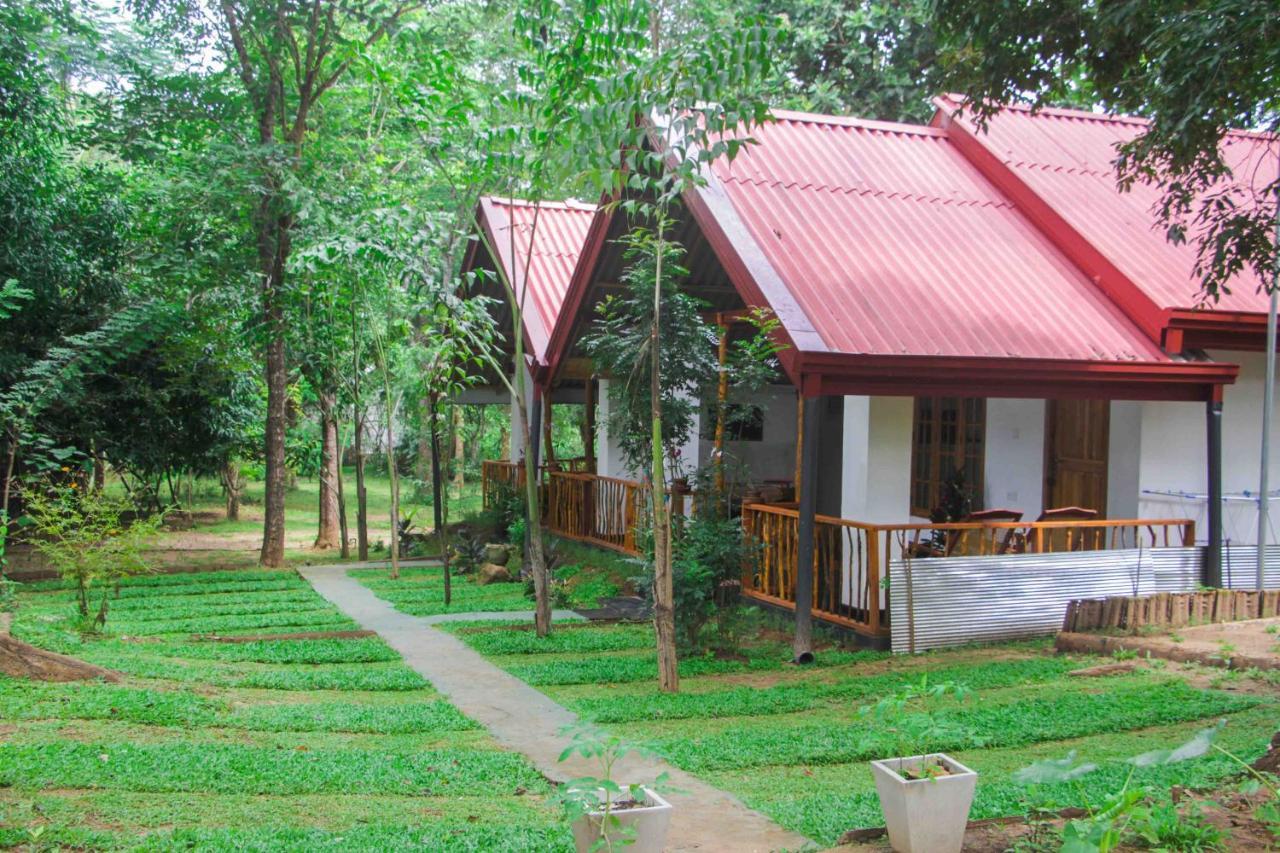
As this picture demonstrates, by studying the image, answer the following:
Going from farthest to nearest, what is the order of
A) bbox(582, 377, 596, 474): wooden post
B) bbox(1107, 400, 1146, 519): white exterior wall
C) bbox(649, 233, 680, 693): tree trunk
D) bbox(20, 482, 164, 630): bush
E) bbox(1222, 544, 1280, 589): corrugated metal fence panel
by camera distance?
1. bbox(582, 377, 596, 474): wooden post
2. bbox(1107, 400, 1146, 519): white exterior wall
3. bbox(1222, 544, 1280, 589): corrugated metal fence panel
4. bbox(20, 482, 164, 630): bush
5. bbox(649, 233, 680, 693): tree trunk

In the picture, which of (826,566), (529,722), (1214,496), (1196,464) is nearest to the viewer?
(529,722)

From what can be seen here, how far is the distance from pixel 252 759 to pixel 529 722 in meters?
1.97

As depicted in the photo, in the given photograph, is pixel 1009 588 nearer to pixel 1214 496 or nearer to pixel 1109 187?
pixel 1214 496

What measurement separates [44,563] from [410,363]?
10118 millimetres

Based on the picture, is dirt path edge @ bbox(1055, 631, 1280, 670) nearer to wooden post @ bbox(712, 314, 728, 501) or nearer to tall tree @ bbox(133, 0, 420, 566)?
wooden post @ bbox(712, 314, 728, 501)

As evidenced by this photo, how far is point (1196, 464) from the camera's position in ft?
36.0

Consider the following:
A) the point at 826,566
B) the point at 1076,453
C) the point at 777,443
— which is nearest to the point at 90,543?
the point at 826,566

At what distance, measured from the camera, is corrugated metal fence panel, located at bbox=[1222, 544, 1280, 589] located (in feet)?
34.4

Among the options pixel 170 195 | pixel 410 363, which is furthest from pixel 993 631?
pixel 410 363

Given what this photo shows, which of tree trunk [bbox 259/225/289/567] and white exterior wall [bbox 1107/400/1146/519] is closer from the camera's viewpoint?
white exterior wall [bbox 1107/400/1146/519]

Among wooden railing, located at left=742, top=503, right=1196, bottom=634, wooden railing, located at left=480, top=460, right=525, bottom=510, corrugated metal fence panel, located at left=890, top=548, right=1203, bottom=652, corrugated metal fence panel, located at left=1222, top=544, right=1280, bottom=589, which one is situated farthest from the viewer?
wooden railing, located at left=480, top=460, right=525, bottom=510

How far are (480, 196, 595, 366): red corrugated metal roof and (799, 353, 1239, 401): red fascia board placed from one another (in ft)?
23.9

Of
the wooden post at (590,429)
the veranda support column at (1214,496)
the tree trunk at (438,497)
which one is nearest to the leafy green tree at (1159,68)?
the veranda support column at (1214,496)

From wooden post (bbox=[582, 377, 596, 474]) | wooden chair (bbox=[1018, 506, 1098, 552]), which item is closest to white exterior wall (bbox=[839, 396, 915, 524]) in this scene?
wooden chair (bbox=[1018, 506, 1098, 552])
